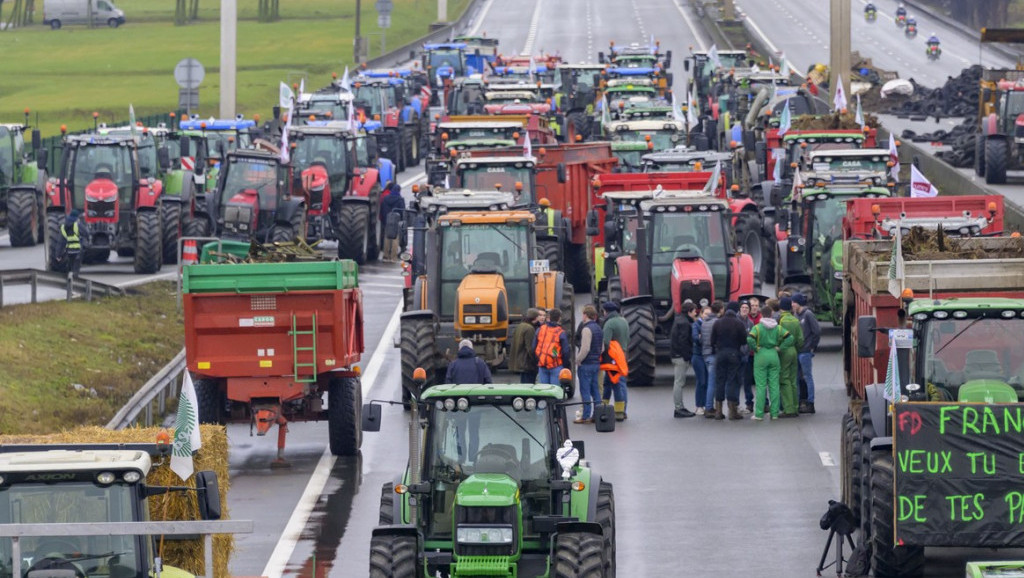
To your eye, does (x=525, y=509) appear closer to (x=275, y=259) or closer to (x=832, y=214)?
(x=275, y=259)

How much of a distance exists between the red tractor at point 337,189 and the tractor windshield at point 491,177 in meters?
5.14

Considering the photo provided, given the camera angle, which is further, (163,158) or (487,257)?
(163,158)

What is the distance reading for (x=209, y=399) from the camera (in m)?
23.9

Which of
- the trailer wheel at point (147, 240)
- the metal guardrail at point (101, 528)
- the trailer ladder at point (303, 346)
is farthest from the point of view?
the trailer wheel at point (147, 240)

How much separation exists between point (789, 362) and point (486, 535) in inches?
457

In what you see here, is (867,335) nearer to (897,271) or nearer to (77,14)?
(897,271)

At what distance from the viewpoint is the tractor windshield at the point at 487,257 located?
27703mm

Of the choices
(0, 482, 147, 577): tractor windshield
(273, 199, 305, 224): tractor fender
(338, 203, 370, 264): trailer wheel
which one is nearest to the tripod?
(0, 482, 147, 577): tractor windshield

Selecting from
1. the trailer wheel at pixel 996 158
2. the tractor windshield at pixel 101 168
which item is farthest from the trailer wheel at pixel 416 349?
the trailer wheel at pixel 996 158

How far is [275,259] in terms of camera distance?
86.6 feet

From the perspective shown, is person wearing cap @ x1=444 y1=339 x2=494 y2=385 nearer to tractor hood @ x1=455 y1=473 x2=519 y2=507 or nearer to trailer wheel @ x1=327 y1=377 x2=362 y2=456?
trailer wheel @ x1=327 y1=377 x2=362 y2=456

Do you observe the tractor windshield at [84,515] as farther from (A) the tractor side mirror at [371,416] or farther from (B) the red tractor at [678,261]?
(B) the red tractor at [678,261]

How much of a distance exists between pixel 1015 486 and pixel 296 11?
115 metres

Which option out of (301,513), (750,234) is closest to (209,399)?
(301,513)
